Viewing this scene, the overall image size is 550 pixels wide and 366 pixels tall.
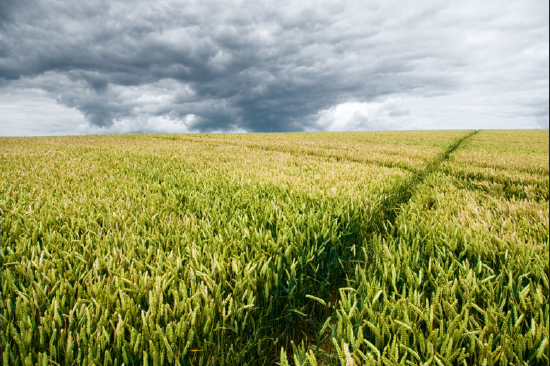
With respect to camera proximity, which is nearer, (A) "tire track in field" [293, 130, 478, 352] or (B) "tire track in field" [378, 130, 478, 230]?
(A) "tire track in field" [293, 130, 478, 352]

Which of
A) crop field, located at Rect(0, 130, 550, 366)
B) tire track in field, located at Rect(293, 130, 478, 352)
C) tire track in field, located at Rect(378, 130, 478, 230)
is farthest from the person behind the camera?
tire track in field, located at Rect(378, 130, 478, 230)

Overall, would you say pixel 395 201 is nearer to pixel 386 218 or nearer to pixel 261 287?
pixel 386 218

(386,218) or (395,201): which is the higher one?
(395,201)

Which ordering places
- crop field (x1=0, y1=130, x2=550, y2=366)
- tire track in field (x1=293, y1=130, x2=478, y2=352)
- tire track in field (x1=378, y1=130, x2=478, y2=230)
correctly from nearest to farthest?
crop field (x1=0, y1=130, x2=550, y2=366), tire track in field (x1=293, y1=130, x2=478, y2=352), tire track in field (x1=378, y1=130, x2=478, y2=230)

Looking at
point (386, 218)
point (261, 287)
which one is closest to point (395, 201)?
point (386, 218)

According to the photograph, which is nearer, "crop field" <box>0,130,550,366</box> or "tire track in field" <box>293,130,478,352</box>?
"crop field" <box>0,130,550,366</box>

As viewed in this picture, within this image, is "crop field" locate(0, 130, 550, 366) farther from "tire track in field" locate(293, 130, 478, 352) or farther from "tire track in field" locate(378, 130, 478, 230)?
"tire track in field" locate(378, 130, 478, 230)

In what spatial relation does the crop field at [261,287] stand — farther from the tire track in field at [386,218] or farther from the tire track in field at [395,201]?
the tire track in field at [395,201]

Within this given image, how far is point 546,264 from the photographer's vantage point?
5.65ft

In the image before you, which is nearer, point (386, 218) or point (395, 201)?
point (386, 218)

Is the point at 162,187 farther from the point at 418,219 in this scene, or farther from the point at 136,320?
Answer: the point at 418,219

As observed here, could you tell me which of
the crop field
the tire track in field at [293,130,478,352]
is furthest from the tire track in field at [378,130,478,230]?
the crop field

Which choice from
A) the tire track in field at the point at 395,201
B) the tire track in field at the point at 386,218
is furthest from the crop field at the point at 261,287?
the tire track in field at the point at 395,201

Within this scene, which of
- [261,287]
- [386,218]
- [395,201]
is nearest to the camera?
[261,287]
